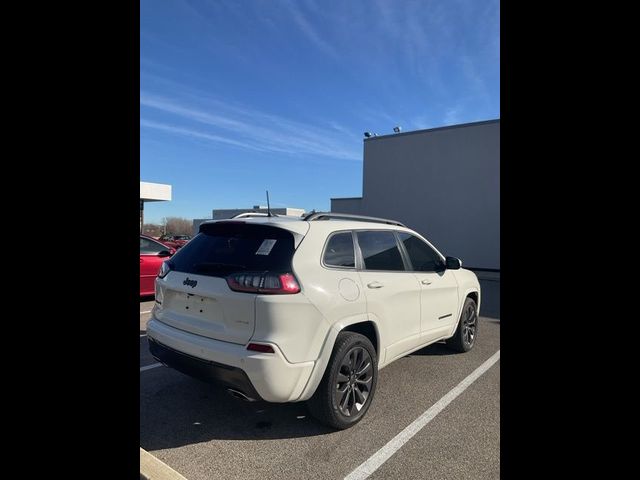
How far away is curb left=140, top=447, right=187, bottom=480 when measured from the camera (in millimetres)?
2330

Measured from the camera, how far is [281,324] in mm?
2758

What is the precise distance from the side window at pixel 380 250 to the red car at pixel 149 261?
19.0 feet

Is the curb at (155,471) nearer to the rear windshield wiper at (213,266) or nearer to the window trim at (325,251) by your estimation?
the rear windshield wiper at (213,266)

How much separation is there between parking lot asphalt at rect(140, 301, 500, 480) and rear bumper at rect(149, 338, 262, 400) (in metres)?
0.49

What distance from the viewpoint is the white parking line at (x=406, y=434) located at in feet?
8.65

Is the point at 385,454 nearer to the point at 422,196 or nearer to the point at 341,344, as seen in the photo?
the point at 341,344

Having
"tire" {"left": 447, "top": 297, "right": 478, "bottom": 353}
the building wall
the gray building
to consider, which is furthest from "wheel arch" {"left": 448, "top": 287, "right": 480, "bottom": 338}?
the building wall

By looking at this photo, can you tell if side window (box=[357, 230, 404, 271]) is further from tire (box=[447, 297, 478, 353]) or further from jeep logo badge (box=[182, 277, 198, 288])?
tire (box=[447, 297, 478, 353])

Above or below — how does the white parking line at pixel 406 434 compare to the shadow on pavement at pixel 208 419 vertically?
below

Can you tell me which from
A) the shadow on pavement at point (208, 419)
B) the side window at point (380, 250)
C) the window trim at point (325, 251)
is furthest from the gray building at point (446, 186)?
the shadow on pavement at point (208, 419)
